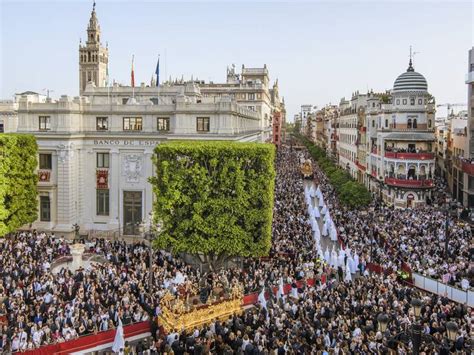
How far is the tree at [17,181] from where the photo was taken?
3581 centimetres

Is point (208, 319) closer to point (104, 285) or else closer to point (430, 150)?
point (104, 285)

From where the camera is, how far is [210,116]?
132ft

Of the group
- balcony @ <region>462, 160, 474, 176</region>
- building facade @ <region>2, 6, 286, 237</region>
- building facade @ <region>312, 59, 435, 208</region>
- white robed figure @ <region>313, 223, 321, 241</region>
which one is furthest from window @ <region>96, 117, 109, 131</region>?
balcony @ <region>462, 160, 474, 176</region>

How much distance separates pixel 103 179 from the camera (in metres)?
42.9

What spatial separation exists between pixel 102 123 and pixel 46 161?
217 inches

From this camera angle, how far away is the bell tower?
359 feet

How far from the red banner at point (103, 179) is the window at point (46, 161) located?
3.85 metres

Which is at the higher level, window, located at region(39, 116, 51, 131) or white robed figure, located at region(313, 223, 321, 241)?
window, located at region(39, 116, 51, 131)

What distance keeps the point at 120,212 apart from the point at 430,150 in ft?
113

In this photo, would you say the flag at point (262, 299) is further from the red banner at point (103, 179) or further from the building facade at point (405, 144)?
the building facade at point (405, 144)

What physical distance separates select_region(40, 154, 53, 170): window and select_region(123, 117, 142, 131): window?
657 centimetres

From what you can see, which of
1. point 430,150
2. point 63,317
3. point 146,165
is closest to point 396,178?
point 430,150

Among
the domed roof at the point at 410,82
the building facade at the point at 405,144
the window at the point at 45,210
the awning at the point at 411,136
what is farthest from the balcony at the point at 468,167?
the window at the point at 45,210

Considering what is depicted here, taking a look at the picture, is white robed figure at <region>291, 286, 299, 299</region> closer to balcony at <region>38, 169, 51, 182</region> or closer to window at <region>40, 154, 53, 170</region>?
balcony at <region>38, 169, 51, 182</region>
